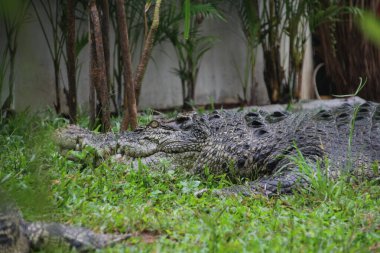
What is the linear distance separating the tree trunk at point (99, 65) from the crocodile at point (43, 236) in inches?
99.6

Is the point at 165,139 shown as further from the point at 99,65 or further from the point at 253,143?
the point at 99,65

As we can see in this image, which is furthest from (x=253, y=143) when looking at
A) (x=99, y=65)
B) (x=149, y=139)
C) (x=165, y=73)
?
(x=165, y=73)

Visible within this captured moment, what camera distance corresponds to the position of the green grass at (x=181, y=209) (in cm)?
257

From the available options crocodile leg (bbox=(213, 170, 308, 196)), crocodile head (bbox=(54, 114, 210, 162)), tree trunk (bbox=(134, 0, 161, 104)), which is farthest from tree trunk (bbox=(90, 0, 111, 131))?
crocodile leg (bbox=(213, 170, 308, 196))

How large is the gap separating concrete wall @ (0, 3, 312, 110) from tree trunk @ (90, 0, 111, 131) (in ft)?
6.49

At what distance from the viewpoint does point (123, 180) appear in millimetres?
4070

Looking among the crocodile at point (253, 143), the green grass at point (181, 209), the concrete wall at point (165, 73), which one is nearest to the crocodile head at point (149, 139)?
the crocodile at point (253, 143)

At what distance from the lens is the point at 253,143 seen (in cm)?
449

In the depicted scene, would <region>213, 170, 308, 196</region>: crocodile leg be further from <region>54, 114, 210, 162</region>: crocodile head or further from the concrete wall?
the concrete wall

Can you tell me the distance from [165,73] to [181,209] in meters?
5.73

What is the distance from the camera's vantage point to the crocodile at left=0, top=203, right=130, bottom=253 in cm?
250

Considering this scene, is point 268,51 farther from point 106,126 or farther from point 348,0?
point 106,126

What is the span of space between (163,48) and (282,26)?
1961 millimetres

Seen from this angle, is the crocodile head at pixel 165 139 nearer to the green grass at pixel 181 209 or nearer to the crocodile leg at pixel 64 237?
the green grass at pixel 181 209
